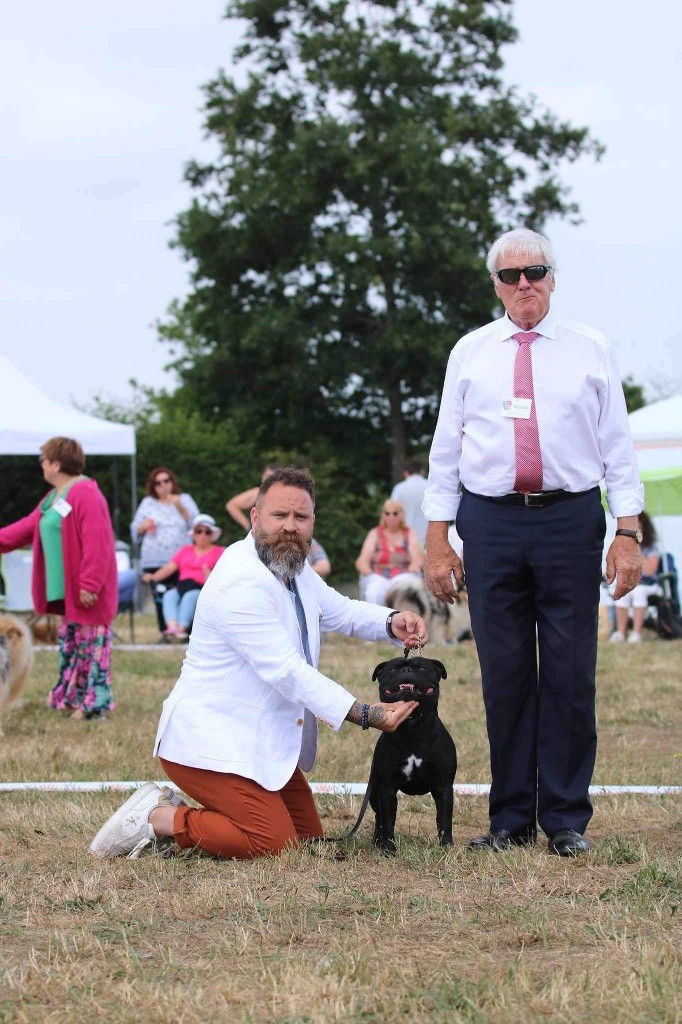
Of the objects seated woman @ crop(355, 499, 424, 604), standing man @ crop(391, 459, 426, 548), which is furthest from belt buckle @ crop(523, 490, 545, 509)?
standing man @ crop(391, 459, 426, 548)

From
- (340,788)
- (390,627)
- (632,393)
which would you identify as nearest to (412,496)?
(340,788)

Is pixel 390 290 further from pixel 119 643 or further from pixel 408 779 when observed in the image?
pixel 408 779

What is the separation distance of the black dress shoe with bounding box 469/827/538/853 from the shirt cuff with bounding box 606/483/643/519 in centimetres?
115

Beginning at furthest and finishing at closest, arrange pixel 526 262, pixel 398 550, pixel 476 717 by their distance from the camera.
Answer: pixel 398 550 → pixel 476 717 → pixel 526 262

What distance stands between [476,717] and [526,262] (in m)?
4.37

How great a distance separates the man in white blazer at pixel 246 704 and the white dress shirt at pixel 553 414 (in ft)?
1.75

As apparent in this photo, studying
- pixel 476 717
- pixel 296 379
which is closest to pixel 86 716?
pixel 476 717

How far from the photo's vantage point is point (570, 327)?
4.73 meters

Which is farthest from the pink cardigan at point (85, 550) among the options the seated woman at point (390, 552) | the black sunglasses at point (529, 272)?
the seated woman at point (390, 552)

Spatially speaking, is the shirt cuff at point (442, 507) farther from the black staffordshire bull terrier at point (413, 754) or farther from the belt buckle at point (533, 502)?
the black staffordshire bull terrier at point (413, 754)

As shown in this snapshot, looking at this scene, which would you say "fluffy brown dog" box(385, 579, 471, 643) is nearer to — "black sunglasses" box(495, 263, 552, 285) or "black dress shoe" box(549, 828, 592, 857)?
"black dress shoe" box(549, 828, 592, 857)

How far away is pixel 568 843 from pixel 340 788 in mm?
1656

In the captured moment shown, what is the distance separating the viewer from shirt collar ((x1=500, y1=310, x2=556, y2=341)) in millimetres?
4699

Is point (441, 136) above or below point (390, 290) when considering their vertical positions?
above
